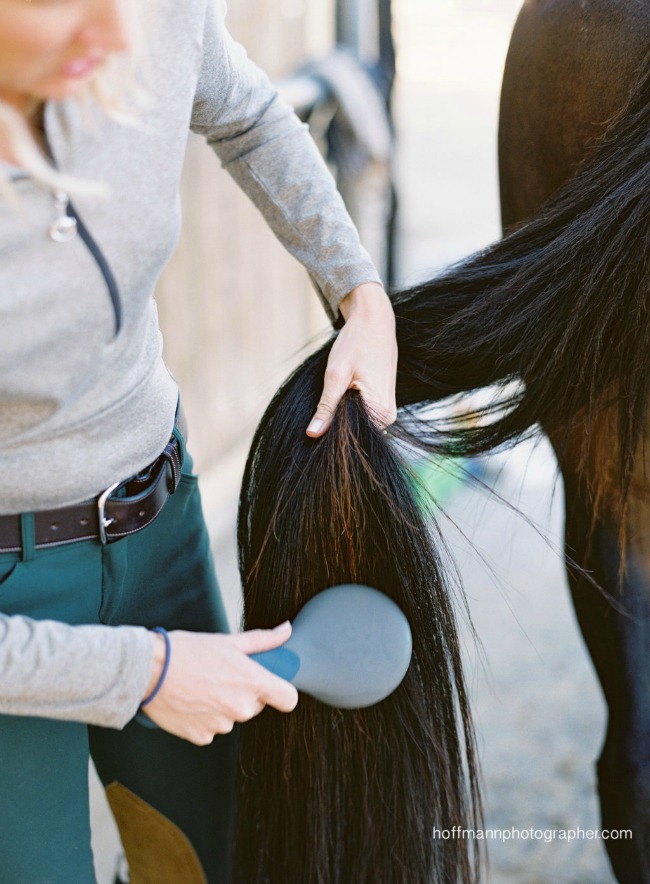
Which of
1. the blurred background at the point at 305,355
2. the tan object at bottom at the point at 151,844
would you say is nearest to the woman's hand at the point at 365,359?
the tan object at bottom at the point at 151,844

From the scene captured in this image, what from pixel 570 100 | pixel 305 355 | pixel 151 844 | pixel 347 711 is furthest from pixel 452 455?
pixel 305 355

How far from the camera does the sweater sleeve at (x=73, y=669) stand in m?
0.61

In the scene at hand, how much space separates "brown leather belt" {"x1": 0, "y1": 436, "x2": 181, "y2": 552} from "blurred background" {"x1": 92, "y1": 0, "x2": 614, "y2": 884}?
2.33ft

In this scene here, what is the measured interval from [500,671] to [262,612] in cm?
115

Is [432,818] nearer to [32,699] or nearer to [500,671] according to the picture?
[32,699]

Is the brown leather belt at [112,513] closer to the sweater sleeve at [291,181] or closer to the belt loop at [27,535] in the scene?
the belt loop at [27,535]

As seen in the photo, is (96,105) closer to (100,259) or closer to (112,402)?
(100,259)

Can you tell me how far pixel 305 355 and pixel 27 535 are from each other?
190 cm

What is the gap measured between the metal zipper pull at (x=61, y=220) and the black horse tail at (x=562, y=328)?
1.23ft

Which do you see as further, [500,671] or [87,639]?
[500,671]

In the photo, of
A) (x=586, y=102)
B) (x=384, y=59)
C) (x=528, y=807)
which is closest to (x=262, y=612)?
(x=586, y=102)

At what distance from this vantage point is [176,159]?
Answer: 0.68 meters

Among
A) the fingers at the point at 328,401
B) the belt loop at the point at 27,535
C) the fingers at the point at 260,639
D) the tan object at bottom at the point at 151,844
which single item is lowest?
the tan object at bottom at the point at 151,844

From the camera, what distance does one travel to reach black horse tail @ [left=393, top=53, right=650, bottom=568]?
2.58 feet
